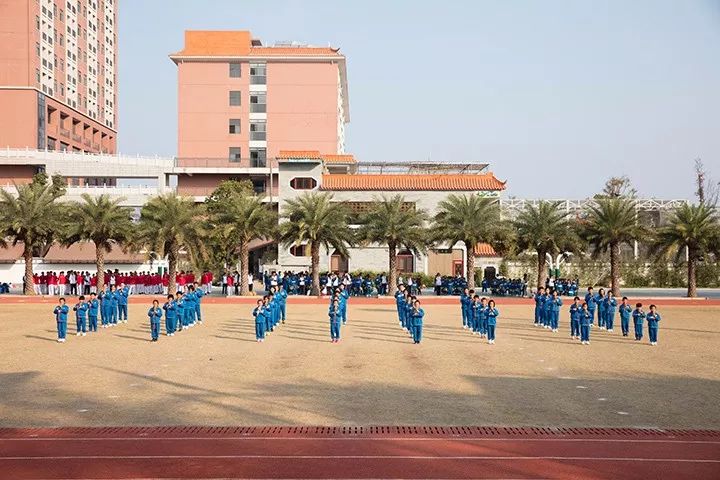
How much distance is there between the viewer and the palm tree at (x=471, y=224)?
43625 mm

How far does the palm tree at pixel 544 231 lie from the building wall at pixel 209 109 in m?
38.3

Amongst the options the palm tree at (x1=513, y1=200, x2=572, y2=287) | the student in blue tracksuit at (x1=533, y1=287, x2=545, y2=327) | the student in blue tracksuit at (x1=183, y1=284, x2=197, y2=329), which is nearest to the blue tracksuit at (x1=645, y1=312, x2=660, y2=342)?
the student in blue tracksuit at (x1=533, y1=287, x2=545, y2=327)

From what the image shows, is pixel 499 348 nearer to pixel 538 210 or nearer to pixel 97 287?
pixel 538 210

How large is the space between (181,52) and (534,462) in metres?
72.7

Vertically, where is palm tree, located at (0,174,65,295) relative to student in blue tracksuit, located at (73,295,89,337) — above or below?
above

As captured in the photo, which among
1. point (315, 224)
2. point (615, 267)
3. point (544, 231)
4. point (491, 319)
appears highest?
point (315, 224)

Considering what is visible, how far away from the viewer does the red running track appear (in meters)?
9.95

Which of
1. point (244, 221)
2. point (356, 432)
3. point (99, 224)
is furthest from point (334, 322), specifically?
point (99, 224)

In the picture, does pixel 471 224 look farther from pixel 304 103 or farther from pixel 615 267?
pixel 304 103

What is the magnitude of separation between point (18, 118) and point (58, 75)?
27.4 feet

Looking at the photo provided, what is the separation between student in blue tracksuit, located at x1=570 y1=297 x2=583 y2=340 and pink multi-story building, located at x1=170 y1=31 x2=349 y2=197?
5301cm

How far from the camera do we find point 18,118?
74250 mm

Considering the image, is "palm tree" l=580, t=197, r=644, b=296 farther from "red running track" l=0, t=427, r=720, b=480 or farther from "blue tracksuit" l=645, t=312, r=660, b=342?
"red running track" l=0, t=427, r=720, b=480

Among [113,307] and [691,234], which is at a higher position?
[691,234]
